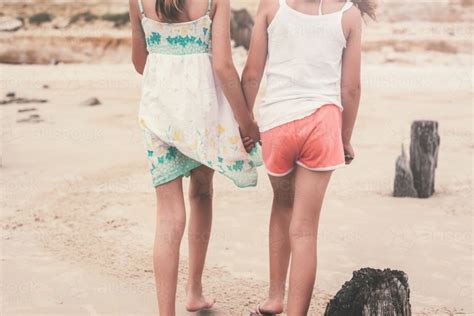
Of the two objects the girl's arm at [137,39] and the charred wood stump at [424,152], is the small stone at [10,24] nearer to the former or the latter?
the charred wood stump at [424,152]

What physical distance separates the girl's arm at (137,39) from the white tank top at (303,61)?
600 mm

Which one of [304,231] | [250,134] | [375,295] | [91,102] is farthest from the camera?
[91,102]

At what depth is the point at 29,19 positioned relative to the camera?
87.5 ft

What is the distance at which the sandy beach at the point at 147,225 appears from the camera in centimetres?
451

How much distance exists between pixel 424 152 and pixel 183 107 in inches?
157

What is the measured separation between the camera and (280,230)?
3705 mm

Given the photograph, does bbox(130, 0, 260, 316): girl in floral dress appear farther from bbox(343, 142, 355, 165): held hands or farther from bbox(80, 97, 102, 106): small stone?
bbox(80, 97, 102, 106): small stone

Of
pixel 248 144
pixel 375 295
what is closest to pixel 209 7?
pixel 248 144

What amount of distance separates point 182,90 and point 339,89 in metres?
0.70

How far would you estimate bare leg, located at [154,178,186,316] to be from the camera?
3551 mm

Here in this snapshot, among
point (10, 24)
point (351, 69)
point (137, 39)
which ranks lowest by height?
point (10, 24)

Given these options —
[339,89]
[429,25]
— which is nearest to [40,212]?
[339,89]

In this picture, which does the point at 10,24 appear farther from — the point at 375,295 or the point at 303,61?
the point at 375,295

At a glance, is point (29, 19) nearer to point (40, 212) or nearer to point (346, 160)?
point (40, 212)
